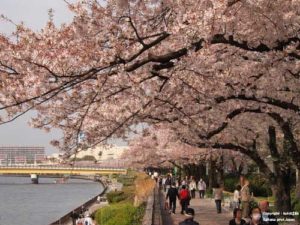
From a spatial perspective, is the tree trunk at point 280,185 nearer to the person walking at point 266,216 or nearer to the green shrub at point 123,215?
the green shrub at point 123,215

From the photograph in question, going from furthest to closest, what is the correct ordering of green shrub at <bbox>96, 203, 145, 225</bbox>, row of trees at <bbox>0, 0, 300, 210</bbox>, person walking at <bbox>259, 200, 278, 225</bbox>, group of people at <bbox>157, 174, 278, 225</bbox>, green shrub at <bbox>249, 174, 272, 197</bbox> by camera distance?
green shrub at <bbox>249, 174, 272, 197</bbox> < green shrub at <bbox>96, 203, 145, 225</bbox> < person walking at <bbox>259, 200, 278, 225</bbox> < group of people at <bbox>157, 174, 278, 225</bbox> < row of trees at <bbox>0, 0, 300, 210</bbox>

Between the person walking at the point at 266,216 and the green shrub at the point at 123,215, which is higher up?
the person walking at the point at 266,216

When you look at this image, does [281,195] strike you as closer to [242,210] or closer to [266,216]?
[242,210]

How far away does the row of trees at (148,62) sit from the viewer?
26.2 ft

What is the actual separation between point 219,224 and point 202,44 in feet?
43.8

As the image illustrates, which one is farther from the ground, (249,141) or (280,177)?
(249,141)

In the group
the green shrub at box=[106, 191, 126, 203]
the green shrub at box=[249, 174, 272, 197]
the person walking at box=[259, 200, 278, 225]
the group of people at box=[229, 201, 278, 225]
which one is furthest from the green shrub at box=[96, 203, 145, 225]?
the green shrub at box=[106, 191, 126, 203]

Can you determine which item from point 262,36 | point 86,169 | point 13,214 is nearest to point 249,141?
point 262,36

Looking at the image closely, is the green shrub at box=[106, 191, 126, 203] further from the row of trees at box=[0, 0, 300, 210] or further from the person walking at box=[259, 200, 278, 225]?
the person walking at box=[259, 200, 278, 225]

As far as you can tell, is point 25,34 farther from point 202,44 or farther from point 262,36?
point 262,36

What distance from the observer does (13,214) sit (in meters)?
52.3

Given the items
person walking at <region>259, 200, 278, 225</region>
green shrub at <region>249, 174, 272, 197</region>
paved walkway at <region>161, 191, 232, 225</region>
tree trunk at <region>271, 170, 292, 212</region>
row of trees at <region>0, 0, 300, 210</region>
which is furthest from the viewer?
green shrub at <region>249, 174, 272, 197</region>

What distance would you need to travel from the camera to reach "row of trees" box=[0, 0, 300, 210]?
7992mm

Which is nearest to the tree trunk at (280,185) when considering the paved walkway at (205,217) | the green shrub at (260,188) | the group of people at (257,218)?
the paved walkway at (205,217)
